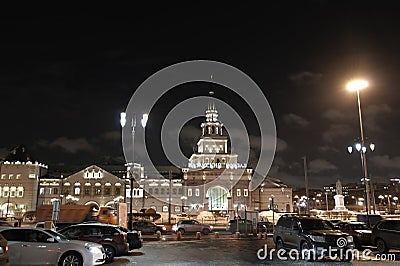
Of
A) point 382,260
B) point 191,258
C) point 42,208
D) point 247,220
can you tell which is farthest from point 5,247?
point 42,208

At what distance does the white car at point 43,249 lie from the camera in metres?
13.5

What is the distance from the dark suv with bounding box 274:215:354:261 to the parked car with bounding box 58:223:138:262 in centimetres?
796

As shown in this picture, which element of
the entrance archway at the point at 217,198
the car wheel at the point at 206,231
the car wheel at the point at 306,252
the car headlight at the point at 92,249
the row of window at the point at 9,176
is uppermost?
the row of window at the point at 9,176

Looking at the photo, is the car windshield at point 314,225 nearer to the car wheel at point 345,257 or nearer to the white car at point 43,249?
the car wheel at point 345,257

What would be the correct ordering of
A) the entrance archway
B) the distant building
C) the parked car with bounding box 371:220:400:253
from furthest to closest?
the entrance archway
the distant building
the parked car with bounding box 371:220:400:253

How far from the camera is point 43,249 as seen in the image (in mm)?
13609

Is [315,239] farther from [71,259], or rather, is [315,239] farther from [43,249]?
[43,249]

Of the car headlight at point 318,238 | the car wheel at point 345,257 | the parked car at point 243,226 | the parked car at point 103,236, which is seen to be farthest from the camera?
the parked car at point 243,226

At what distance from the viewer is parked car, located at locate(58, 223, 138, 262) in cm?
1833

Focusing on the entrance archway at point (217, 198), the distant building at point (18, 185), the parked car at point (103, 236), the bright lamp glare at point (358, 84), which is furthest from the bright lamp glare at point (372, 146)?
the distant building at point (18, 185)

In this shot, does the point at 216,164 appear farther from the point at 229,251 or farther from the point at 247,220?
the point at 229,251

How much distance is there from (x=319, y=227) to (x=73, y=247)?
11086 mm

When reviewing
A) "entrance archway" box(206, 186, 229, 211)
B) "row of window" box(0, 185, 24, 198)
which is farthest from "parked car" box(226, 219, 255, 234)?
"row of window" box(0, 185, 24, 198)

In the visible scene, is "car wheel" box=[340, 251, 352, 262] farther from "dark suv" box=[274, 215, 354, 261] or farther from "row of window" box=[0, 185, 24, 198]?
"row of window" box=[0, 185, 24, 198]
